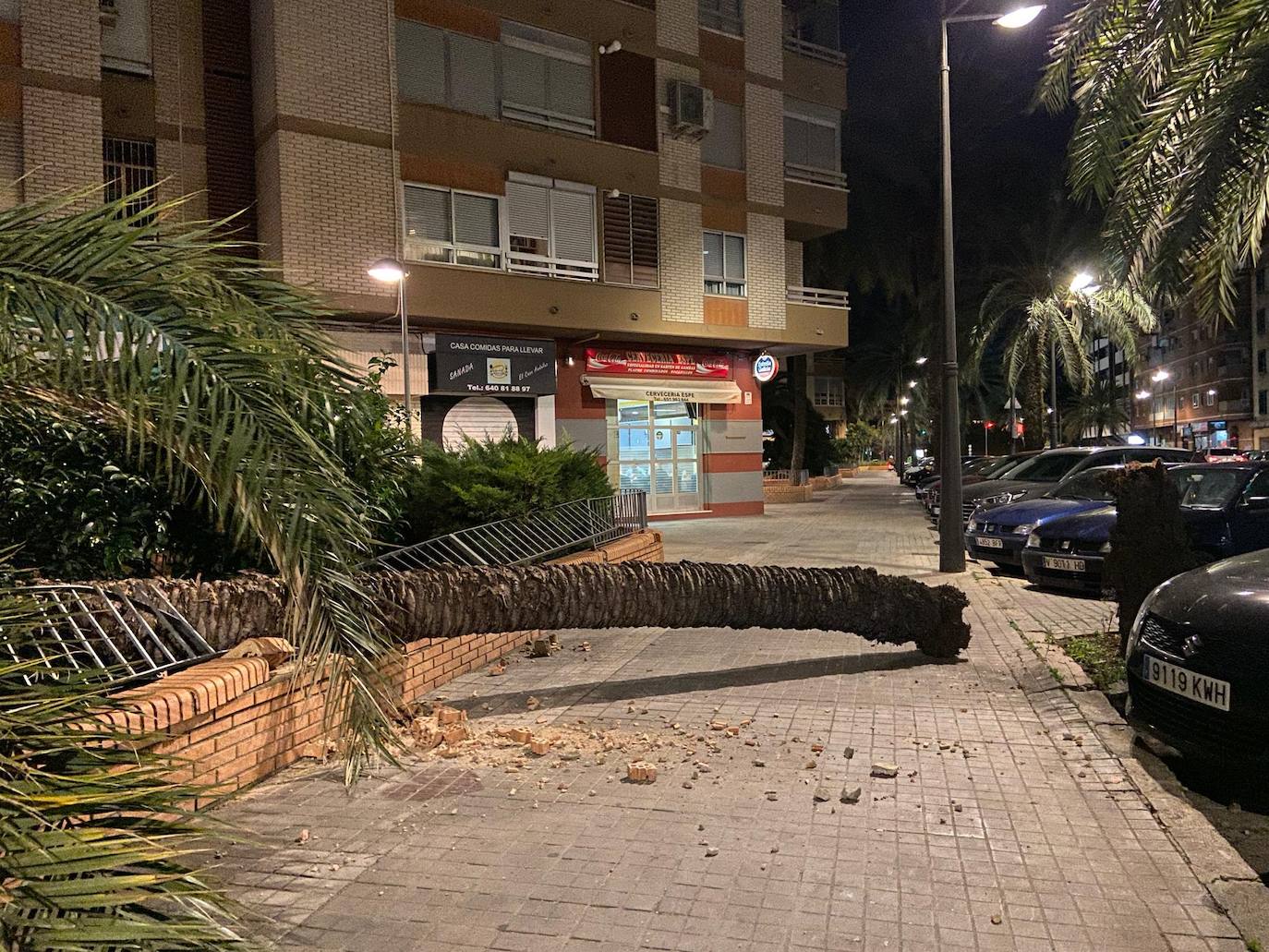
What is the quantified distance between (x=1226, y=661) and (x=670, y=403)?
19.3m

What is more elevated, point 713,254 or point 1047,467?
point 713,254

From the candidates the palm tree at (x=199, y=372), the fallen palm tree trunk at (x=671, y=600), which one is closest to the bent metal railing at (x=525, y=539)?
the fallen palm tree trunk at (x=671, y=600)

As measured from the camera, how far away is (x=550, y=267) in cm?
1952

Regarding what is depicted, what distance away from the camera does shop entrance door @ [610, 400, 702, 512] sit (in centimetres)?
2245

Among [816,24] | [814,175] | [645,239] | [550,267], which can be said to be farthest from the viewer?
[816,24]

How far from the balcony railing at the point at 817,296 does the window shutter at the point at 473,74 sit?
893 cm

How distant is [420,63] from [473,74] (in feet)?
3.64

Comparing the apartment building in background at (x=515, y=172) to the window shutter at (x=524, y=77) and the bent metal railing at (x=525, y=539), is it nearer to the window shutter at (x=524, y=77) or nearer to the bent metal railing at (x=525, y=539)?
the window shutter at (x=524, y=77)

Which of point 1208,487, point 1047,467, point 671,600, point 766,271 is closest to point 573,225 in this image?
point 766,271

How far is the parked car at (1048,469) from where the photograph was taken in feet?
48.5

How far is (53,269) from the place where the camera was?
2.93m

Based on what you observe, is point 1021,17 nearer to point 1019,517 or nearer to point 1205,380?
point 1019,517

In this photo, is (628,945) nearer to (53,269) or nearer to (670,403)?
(53,269)

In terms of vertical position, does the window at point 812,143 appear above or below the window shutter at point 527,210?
above
